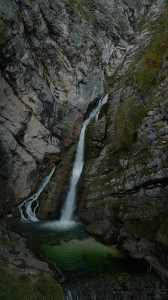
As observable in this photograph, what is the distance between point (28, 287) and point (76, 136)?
20.9m

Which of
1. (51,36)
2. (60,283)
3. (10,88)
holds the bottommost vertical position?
(60,283)

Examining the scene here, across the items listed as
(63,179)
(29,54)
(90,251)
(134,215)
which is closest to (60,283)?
(90,251)

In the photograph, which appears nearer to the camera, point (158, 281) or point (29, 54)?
point (158, 281)

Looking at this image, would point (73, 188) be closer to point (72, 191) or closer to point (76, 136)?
point (72, 191)

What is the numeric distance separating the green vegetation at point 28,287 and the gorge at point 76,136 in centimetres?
65

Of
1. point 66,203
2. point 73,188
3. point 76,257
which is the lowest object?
point 76,257

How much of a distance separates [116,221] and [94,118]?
17621 mm

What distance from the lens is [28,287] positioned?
6852mm

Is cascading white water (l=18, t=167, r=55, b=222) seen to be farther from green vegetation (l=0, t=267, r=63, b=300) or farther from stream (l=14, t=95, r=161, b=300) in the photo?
green vegetation (l=0, t=267, r=63, b=300)

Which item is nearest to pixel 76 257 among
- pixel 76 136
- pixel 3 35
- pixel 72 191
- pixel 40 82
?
pixel 72 191

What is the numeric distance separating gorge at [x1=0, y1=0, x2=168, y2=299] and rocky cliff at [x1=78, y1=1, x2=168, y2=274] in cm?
7

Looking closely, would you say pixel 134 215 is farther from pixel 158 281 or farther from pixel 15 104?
pixel 15 104

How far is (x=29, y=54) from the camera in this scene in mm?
23172

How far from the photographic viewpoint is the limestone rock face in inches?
787
